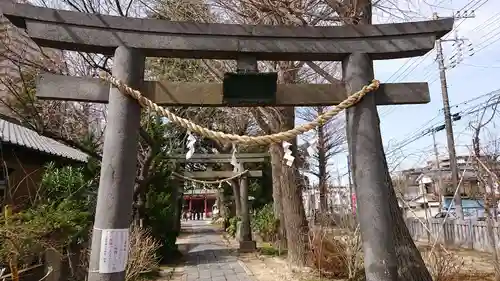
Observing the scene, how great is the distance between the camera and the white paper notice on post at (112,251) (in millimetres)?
2764

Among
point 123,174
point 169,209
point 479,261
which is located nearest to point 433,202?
point 479,261

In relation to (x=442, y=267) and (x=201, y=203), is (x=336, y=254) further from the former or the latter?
(x=201, y=203)

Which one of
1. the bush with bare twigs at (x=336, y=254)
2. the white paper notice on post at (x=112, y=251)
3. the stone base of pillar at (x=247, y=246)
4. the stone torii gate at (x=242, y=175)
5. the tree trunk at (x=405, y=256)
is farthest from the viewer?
the stone torii gate at (x=242, y=175)

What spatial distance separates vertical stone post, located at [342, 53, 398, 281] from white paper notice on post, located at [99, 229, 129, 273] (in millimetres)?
1934

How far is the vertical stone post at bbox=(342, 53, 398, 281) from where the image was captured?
301cm

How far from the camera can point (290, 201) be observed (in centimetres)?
912

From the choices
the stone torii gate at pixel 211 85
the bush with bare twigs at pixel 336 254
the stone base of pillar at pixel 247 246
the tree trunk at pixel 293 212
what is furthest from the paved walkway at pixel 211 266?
the stone torii gate at pixel 211 85

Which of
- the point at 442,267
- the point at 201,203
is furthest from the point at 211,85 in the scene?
the point at 201,203

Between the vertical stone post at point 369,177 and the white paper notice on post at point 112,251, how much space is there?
1.93 metres

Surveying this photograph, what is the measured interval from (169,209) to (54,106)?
426 centimetres

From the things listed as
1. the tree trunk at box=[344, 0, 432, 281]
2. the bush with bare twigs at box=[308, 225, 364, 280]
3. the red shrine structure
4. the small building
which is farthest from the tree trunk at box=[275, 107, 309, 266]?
the red shrine structure

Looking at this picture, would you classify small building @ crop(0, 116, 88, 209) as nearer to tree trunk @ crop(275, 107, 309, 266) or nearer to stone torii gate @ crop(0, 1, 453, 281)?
stone torii gate @ crop(0, 1, 453, 281)

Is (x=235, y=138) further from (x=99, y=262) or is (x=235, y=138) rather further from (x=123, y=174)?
(x=99, y=262)

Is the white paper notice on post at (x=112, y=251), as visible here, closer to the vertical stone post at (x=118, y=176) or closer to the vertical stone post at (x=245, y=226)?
the vertical stone post at (x=118, y=176)
